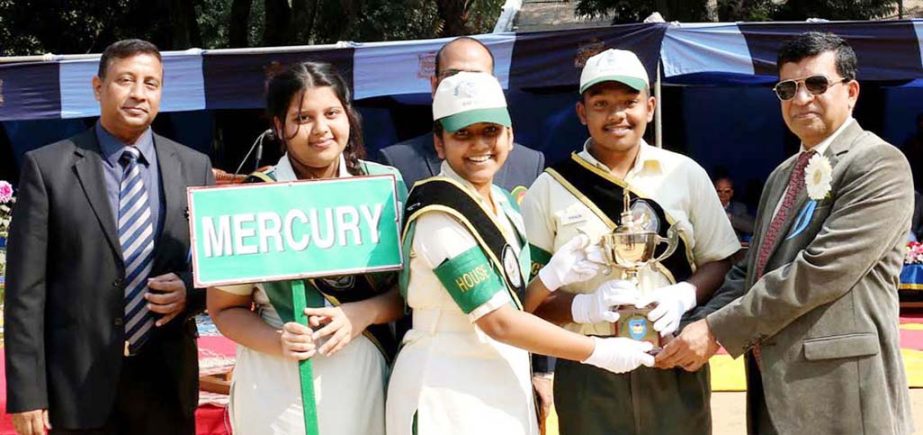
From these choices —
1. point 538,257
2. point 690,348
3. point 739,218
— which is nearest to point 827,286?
point 690,348

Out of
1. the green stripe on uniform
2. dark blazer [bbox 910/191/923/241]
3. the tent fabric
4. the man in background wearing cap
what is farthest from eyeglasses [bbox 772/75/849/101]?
dark blazer [bbox 910/191/923/241]

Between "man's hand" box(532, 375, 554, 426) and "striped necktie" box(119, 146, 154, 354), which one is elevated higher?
"striped necktie" box(119, 146, 154, 354)

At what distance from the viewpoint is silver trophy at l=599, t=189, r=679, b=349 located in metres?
2.85

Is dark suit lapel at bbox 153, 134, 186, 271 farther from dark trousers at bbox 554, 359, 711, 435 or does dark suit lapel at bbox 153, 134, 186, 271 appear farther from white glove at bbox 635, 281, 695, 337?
white glove at bbox 635, 281, 695, 337

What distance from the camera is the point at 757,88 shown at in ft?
33.6

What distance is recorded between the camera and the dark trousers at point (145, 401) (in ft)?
10.8

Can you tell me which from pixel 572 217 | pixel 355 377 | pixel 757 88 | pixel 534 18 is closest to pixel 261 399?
pixel 355 377

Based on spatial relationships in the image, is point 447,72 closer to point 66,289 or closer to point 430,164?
point 430,164

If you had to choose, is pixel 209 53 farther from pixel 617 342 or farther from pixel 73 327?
pixel 617 342

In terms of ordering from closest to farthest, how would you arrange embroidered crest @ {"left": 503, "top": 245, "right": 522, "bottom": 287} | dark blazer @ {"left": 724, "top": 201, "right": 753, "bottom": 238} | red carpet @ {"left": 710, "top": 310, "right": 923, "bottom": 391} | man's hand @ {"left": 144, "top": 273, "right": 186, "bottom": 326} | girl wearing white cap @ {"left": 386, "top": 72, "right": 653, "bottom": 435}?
girl wearing white cap @ {"left": 386, "top": 72, "right": 653, "bottom": 435} → embroidered crest @ {"left": 503, "top": 245, "right": 522, "bottom": 287} → man's hand @ {"left": 144, "top": 273, "right": 186, "bottom": 326} → red carpet @ {"left": 710, "top": 310, "right": 923, "bottom": 391} → dark blazer @ {"left": 724, "top": 201, "right": 753, "bottom": 238}

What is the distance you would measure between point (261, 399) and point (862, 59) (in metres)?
5.75

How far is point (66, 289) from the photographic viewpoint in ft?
10.5

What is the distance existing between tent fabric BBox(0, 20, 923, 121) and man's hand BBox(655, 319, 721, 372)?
4.23m

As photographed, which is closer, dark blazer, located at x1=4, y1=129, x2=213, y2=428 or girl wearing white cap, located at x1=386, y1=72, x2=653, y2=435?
girl wearing white cap, located at x1=386, y1=72, x2=653, y2=435
